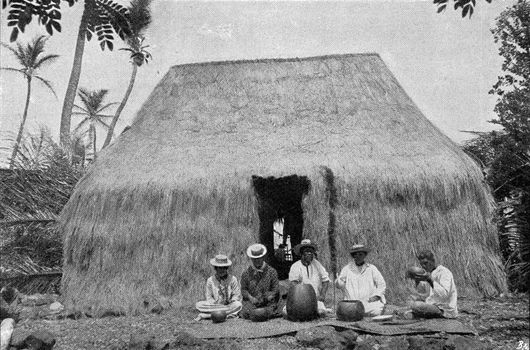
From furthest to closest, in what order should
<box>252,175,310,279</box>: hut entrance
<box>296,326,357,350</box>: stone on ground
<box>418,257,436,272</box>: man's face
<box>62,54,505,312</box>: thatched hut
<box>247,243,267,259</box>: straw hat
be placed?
<box>252,175,310,279</box>: hut entrance, <box>62,54,505,312</box>: thatched hut, <box>247,243,267,259</box>: straw hat, <box>418,257,436,272</box>: man's face, <box>296,326,357,350</box>: stone on ground

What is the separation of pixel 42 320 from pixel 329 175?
512 cm

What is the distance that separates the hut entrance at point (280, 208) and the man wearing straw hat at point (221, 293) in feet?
5.27

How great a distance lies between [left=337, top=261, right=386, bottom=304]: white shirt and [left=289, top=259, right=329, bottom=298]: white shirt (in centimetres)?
37

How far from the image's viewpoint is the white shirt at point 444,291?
7.66m

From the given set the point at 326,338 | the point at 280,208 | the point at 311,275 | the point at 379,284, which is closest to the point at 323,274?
the point at 311,275

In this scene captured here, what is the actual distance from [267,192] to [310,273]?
2.59 m

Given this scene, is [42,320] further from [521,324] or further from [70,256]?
[521,324]

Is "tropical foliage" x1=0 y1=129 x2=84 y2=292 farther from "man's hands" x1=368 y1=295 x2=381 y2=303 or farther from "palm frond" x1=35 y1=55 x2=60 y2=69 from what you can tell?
"palm frond" x1=35 y1=55 x2=60 y2=69

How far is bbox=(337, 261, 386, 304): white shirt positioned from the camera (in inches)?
330

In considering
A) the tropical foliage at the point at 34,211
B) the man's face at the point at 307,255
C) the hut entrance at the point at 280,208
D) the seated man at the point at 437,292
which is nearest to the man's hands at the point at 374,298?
the seated man at the point at 437,292

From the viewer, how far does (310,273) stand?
885 cm

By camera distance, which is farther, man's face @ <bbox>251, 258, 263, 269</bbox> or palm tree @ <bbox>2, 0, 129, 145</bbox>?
man's face @ <bbox>251, 258, 263, 269</bbox>

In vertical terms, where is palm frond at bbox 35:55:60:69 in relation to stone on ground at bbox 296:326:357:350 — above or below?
above

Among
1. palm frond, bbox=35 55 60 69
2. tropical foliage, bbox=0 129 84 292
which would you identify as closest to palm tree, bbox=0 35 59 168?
palm frond, bbox=35 55 60 69
